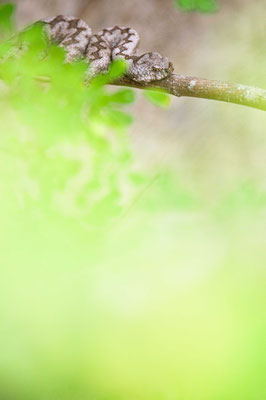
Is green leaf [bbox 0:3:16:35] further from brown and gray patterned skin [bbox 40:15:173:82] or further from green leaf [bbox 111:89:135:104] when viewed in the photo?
brown and gray patterned skin [bbox 40:15:173:82]

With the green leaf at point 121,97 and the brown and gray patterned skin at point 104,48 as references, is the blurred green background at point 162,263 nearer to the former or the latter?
the brown and gray patterned skin at point 104,48

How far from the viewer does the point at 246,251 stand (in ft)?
13.3

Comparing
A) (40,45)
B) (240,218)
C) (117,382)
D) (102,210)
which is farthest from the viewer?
(240,218)

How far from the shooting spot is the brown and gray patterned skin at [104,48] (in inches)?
80.0

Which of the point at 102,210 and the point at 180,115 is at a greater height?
the point at 180,115

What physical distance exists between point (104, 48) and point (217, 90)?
0.96 metres

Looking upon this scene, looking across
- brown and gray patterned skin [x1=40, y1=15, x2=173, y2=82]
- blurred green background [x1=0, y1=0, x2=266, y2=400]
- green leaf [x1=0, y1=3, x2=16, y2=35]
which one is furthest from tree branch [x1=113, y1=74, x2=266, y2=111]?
blurred green background [x1=0, y1=0, x2=266, y2=400]

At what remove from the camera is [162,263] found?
4137 millimetres

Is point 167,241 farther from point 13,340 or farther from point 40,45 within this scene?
point 40,45

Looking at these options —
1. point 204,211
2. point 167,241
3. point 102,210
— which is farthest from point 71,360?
point 102,210

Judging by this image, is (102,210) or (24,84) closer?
(24,84)

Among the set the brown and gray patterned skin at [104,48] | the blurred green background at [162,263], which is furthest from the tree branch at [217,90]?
the blurred green background at [162,263]

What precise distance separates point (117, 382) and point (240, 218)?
5.15 ft

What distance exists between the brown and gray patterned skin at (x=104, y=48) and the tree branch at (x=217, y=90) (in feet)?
0.55
